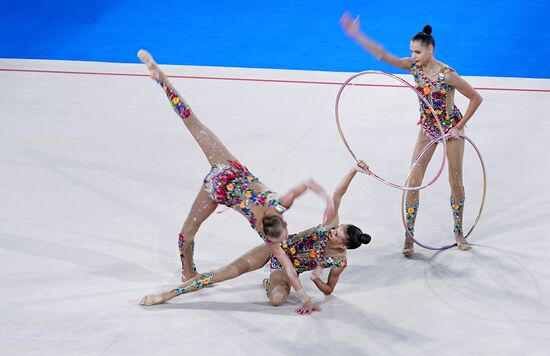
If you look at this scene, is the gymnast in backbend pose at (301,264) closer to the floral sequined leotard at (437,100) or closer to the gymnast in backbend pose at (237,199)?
the gymnast in backbend pose at (237,199)

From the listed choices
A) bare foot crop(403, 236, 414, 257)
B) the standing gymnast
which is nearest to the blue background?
the standing gymnast

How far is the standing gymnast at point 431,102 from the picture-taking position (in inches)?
213

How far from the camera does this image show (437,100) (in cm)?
550

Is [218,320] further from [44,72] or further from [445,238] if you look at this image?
[44,72]

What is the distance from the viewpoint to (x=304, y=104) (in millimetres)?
8766

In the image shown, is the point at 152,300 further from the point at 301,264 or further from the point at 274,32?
the point at 274,32

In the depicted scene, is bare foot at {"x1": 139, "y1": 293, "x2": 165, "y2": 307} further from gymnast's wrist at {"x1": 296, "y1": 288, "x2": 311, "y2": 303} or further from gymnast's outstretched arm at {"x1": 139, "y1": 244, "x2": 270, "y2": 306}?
gymnast's wrist at {"x1": 296, "y1": 288, "x2": 311, "y2": 303}

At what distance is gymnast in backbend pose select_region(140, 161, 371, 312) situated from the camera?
A: 16.8 ft

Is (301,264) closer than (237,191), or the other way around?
(237,191)

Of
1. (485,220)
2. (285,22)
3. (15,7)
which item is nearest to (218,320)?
(485,220)

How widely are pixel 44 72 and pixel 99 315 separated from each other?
18.8ft

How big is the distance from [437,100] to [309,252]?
1388 mm

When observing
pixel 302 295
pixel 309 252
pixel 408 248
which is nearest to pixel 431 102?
pixel 408 248

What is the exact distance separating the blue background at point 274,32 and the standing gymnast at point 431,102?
4.07 meters
